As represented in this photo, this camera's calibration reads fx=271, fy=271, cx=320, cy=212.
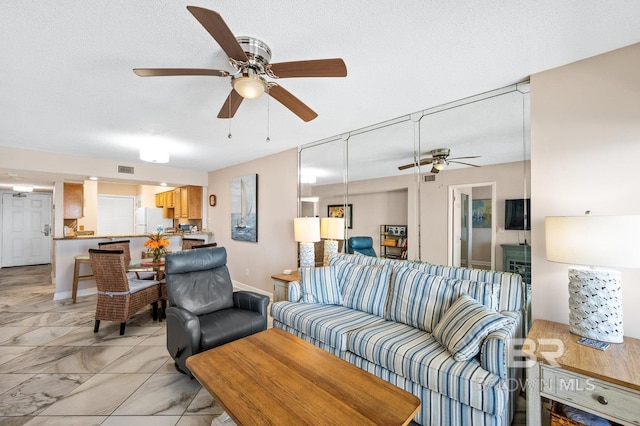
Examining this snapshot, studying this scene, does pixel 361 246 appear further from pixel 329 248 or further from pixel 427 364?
pixel 427 364

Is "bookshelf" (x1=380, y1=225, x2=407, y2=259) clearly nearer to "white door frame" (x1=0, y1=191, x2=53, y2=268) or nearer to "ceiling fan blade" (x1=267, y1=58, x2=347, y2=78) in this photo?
"ceiling fan blade" (x1=267, y1=58, x2=347, y2=78)

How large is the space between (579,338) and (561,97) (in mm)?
1606

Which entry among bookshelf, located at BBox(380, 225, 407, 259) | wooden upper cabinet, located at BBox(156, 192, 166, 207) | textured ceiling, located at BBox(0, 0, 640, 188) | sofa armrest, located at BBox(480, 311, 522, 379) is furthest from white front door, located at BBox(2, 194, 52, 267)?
sofa armrest, located at BBox(480, 311, 522, 379)

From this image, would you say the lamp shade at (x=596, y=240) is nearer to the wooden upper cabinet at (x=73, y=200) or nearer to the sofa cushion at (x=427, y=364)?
the sofa cushion at (x=427, y=364)

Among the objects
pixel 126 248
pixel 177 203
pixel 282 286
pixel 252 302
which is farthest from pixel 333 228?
pixel 177 203

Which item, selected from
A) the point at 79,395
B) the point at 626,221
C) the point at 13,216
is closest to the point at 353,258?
the point at 626,221

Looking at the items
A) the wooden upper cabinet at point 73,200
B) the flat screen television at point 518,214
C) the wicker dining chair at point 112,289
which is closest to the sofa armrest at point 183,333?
the wicker dining chair at point 112,289

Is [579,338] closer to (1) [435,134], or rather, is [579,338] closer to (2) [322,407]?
(2) [322,407]

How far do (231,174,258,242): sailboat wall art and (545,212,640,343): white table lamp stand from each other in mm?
4017

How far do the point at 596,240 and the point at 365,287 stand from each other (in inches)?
64.5

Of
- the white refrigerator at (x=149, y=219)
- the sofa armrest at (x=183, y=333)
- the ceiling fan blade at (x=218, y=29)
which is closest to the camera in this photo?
the ceiling fan blade at (x=218, y=29)

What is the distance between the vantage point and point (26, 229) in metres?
7.60

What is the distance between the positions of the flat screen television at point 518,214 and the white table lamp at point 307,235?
1961 mm

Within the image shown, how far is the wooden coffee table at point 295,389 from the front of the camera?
1161mm
